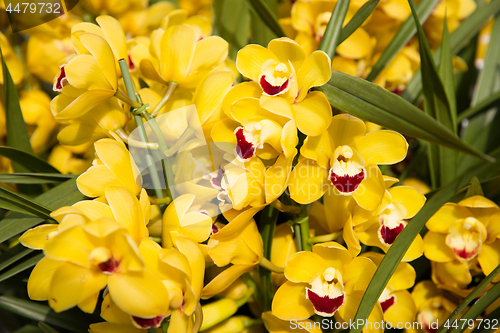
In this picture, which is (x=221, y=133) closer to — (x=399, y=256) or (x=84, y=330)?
(x=399, y=256)

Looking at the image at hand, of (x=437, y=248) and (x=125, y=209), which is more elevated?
(x=125, y=209)

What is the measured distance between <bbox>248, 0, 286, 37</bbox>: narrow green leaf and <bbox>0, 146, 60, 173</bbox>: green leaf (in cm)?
42

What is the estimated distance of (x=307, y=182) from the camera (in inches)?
17.0

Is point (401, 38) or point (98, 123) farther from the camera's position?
point (401, 38)

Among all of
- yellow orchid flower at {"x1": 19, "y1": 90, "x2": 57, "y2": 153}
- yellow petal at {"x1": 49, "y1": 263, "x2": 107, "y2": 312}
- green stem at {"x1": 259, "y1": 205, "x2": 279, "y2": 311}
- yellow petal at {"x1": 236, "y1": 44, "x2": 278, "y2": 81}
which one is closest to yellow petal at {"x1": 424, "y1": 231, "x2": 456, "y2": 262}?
green stem at {"x1": 259, "y1": 205, "x2": 279, "y2": 311}

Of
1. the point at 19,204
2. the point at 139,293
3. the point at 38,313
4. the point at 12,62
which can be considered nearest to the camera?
the point at 139,293

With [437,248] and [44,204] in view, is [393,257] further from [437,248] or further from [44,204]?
[44,204]

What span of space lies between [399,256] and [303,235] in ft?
0.40

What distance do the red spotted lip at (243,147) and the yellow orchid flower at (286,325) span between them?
227 millimetres

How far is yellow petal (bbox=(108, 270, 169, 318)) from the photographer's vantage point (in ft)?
1.09

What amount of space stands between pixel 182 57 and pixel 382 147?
10.8 inches

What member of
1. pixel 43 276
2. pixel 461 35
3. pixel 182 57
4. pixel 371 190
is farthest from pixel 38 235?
pixel 461 35

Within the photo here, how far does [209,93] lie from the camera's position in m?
Result: 0.44

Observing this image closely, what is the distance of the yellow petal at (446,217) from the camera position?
1.71 ft
